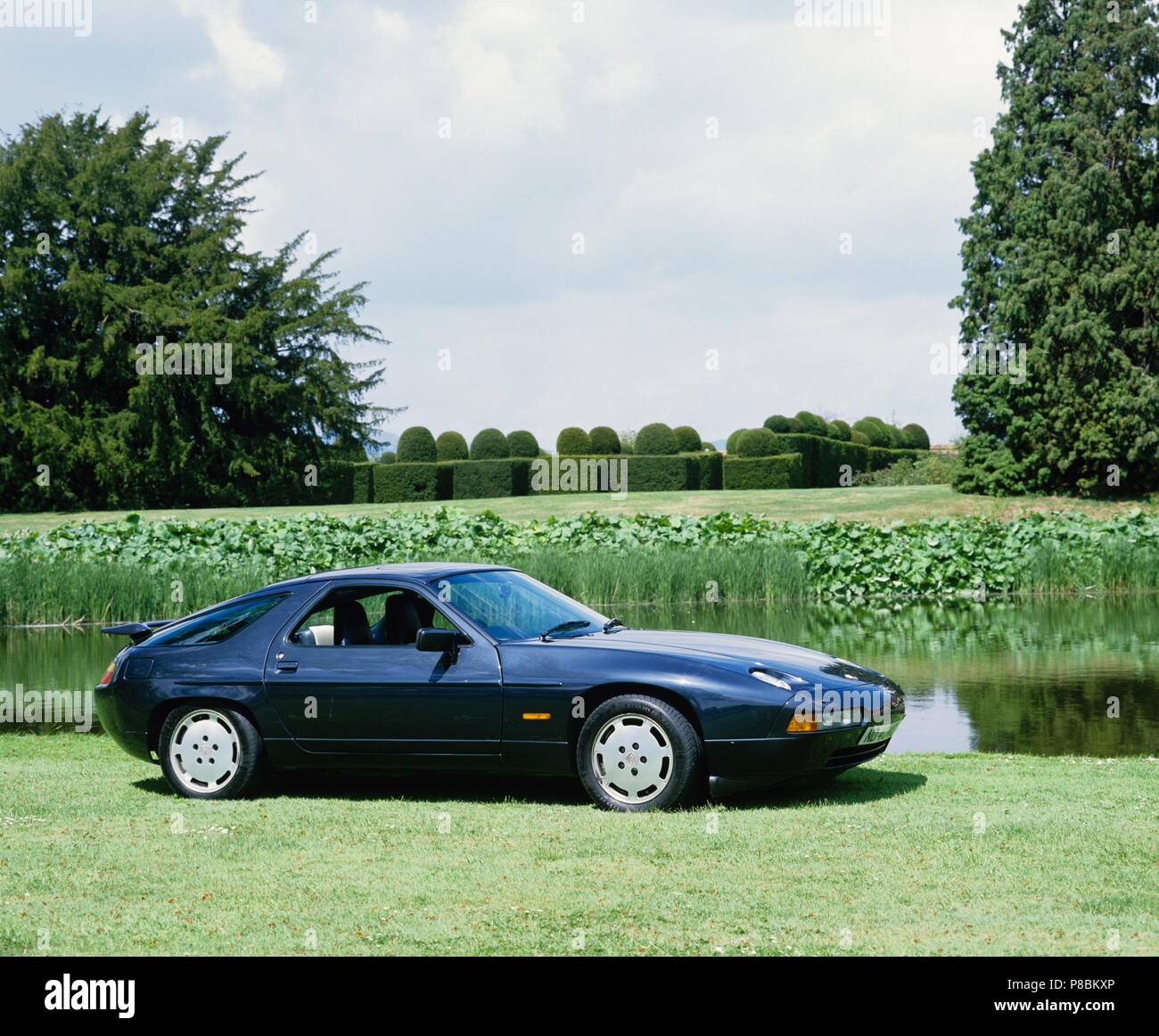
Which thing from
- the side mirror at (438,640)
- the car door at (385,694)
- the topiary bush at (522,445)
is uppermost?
the topiary bush at (522,445)

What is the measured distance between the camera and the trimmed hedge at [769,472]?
2057 inches

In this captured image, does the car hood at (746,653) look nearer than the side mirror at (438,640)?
Yes

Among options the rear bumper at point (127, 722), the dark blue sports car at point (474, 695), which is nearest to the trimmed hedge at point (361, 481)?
the dark blue sports car at point (474, 695)

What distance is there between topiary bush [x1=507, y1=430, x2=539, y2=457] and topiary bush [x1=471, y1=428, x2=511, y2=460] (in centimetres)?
24

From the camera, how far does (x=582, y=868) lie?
6.25m

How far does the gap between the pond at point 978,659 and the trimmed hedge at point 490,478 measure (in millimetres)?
31819

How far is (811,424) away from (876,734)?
51401 mm

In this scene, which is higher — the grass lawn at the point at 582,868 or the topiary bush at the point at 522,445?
the topiary bush at the point at 522,445

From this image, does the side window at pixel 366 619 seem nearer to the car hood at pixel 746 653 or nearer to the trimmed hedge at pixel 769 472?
the car hood at pixel 746 653

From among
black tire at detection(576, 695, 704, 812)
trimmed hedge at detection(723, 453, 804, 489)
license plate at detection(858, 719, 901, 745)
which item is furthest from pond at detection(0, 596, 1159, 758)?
trimmed hedge at detection(723, 453, 804, 489)

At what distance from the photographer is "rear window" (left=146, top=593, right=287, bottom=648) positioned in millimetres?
8617

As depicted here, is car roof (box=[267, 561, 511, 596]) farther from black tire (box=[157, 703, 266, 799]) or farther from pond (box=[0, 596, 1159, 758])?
pond (box=[0, 596, 1159, 758])
